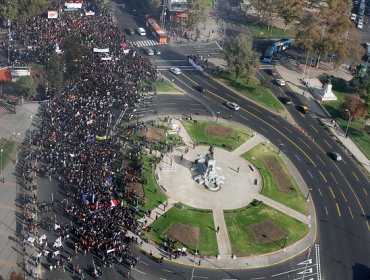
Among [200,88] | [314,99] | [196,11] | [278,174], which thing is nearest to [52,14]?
[196,11]

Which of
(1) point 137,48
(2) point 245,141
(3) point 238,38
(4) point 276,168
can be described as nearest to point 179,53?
(1) point 137,48

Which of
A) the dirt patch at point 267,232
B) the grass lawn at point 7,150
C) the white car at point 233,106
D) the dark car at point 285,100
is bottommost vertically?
the dirt patch at point 267,232

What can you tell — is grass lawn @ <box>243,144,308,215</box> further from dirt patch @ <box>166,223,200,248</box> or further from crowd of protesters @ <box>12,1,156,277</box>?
crowd of protesters @ <box>12,1,156,277</box>

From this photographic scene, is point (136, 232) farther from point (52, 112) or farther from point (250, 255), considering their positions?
point (52, 112)

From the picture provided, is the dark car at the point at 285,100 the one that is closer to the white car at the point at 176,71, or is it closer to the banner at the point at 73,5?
the white car at the point at 176,71

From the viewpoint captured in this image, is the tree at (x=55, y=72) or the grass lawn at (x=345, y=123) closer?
the tree at (x=55, y=72)

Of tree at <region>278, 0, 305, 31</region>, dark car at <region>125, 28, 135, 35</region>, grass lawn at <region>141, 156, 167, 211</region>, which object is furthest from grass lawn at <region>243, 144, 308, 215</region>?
dark car at <region>125, 28, 135, 35</region>

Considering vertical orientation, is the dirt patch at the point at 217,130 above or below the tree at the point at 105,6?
below

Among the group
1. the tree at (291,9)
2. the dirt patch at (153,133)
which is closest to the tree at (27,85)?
the dirt patch at (153,133)
